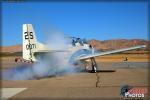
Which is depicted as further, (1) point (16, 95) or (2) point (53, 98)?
(1) point (16, 95)

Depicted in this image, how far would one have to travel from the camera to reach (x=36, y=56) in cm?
2422

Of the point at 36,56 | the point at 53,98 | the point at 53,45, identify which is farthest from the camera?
the point at 53,45

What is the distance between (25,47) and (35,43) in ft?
2.83

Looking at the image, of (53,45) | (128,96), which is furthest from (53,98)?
(53,45)

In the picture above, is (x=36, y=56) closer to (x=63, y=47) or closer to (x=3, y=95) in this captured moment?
(x=63, y=47)

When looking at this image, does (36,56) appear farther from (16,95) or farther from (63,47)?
(16,95)

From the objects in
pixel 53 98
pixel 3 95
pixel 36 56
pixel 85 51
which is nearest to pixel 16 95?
pixel 3 95

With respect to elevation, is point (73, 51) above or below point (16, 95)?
above

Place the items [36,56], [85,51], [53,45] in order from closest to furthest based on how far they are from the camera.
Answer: [36,56] → [53,45] → [85,51]

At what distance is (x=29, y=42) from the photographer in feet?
80.4

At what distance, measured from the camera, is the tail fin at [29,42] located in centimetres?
2414

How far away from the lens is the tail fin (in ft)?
79.2

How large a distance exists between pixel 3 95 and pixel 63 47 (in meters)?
14.0

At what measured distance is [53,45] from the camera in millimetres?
26109
